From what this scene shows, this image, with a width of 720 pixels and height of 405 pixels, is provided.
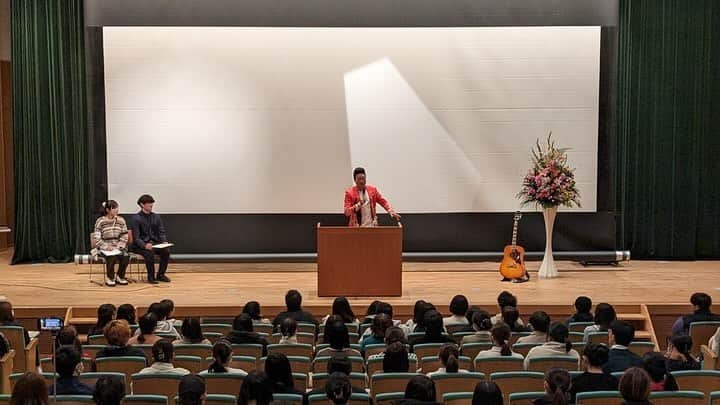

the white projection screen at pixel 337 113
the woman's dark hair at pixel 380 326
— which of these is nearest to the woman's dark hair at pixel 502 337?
the woman's dark hair at pixel 380 326

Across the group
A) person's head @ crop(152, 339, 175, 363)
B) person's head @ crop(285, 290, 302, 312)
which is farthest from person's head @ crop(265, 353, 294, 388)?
person's head @ crop(285, 290, 302, 312)

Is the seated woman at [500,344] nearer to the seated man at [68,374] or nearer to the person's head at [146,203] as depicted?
the seated man at [68,374]

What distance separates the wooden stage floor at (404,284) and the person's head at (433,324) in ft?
9.53

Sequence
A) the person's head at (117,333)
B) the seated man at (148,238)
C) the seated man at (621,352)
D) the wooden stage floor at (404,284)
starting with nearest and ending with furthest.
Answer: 1. the seated man at (621,352)
2. the person's head at (117,333)
3. the wooden stage floor at (404,284)
4. the seated man at (148,238)

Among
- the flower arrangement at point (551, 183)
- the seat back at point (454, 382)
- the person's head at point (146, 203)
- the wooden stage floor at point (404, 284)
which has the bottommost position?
the wooden stage floor at point (404, 284)

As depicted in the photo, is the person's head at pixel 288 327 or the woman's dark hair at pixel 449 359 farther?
the person's head at pixel 288 327

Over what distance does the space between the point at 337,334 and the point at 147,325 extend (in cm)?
147

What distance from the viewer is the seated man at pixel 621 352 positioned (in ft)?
20.4

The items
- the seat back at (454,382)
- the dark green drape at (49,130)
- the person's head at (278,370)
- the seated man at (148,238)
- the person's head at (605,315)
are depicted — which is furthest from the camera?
the dark green drape at (49,130)

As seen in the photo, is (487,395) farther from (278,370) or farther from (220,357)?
(220,357)

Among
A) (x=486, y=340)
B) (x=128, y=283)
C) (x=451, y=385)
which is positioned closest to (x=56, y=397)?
(x=451, y=385)

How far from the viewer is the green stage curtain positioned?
1284cm

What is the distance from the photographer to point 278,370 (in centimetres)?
530

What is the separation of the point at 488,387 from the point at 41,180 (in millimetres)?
9609
